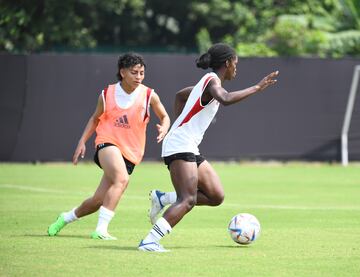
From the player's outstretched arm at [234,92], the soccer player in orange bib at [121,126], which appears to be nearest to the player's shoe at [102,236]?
the soccer player in orange bib at [121,126]

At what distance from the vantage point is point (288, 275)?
8328 millimetres

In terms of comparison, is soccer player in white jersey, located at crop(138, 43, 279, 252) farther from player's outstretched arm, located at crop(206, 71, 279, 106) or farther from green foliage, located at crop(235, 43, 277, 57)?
green foliage, located at crop(235, 43, 277, 57)

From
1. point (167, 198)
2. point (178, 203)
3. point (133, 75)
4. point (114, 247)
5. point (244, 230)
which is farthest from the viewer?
point (133, 75)

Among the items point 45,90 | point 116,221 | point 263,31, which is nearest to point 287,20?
point 263,31

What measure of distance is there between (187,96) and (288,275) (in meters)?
2.89

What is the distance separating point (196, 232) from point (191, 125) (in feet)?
7.68

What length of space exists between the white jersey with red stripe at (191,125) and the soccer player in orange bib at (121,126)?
1.00 meters

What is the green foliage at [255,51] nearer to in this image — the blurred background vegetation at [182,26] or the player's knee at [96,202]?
the blurred background vegetation at [182,26]

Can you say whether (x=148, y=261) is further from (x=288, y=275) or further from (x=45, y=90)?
(x=45, y=90)

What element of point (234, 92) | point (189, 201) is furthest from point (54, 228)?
point (234, 92)

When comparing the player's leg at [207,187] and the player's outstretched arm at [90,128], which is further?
the player's outstretched arm at [90,128]

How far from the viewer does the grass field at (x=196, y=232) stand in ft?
28.7

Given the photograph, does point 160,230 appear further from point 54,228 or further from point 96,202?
point 54,228

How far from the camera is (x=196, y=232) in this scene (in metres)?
11.9
